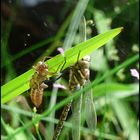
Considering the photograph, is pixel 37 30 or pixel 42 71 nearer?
pixel 42 71

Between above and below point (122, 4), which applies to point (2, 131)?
below

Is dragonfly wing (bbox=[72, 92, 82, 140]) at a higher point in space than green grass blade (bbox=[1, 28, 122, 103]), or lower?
lower

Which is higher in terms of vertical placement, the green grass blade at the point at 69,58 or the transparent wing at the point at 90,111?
the green grass blade at the point at 69,58

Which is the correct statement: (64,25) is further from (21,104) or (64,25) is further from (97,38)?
(97,38)

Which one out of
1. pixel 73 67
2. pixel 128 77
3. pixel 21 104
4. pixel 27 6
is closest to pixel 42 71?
pixel 73 67
